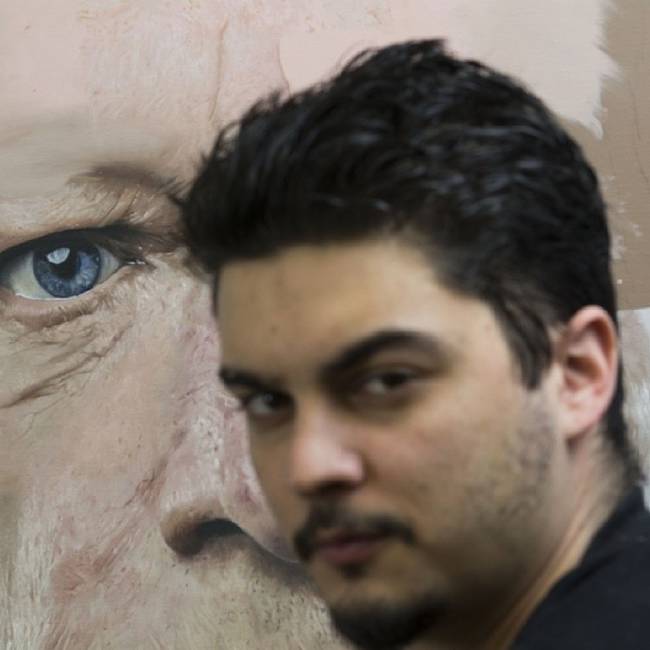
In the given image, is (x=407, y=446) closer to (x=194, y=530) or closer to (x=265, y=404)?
(x=265, y=404)

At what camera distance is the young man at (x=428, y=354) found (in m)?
0.79

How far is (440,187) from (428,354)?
0.12m

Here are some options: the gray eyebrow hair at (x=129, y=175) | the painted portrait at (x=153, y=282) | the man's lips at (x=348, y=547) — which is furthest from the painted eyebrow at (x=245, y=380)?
the gray eyebrow hair at (x=129, y=175)

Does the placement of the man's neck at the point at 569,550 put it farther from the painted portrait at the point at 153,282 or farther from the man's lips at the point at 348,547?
the painted portrait at the point at 153,282

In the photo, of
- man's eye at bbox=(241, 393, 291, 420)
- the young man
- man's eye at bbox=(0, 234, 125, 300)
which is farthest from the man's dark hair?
man's eye at bbox=(0, 234, 125, 300)

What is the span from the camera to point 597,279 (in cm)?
88

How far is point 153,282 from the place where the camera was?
52.4 inches

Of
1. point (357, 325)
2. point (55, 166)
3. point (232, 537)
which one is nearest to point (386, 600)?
point (357, 325)

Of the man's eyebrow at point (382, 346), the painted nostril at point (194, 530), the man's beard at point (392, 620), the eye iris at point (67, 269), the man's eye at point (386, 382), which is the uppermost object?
the man's eyebrow at point (382, 346)

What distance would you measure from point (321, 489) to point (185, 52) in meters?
0.74

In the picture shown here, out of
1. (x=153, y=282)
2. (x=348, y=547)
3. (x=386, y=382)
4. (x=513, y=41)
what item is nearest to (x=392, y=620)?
(x=348, y=547)

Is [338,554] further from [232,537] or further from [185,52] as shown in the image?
[185,52]

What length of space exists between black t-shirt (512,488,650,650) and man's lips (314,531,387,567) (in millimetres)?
119

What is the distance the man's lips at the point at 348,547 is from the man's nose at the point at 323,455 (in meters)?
0.03
